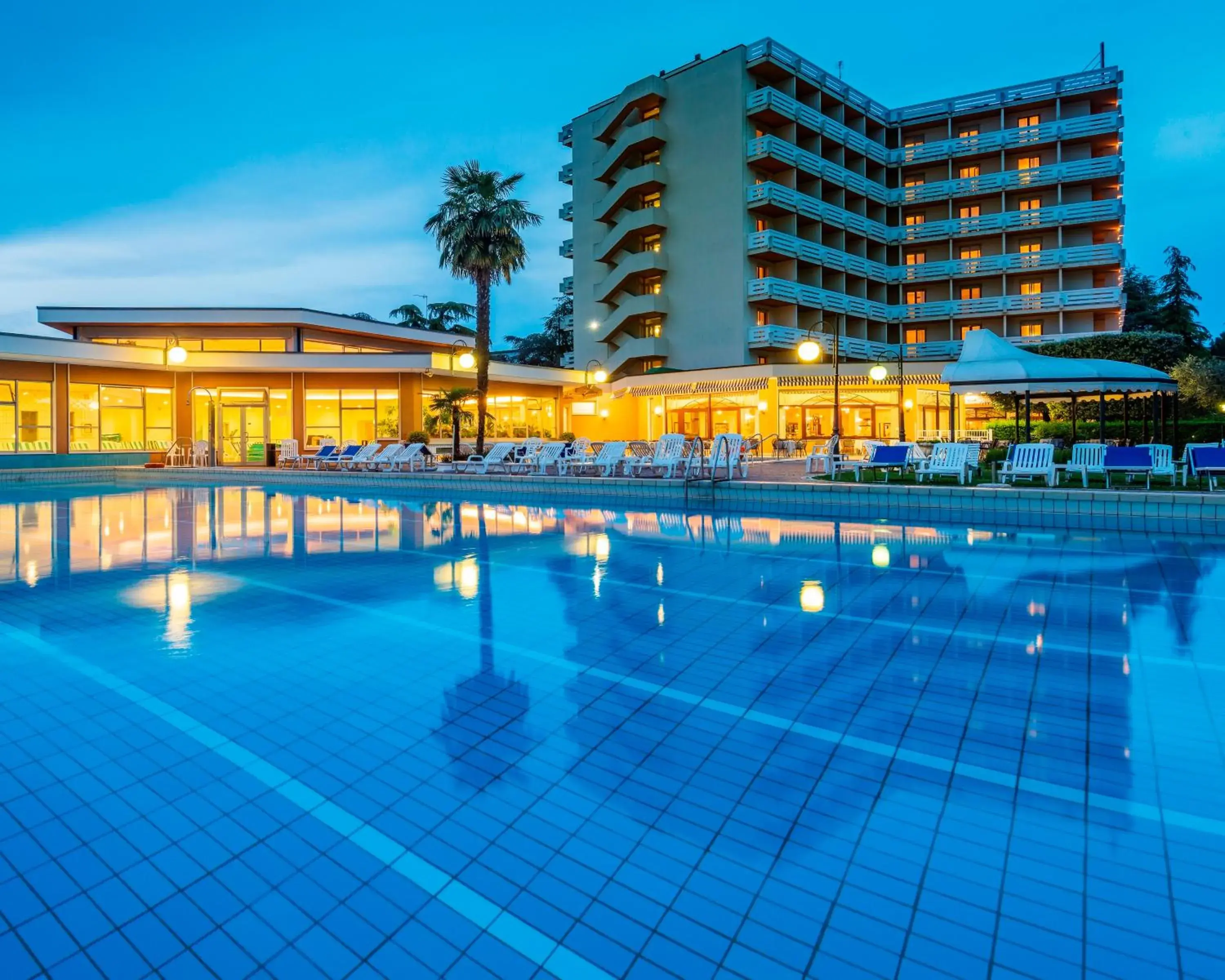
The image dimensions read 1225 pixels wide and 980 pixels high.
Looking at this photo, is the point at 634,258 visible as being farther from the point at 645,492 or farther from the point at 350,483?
the point at 645,492

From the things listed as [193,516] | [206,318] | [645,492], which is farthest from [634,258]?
[193,516]

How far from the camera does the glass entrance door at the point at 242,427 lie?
2777cm

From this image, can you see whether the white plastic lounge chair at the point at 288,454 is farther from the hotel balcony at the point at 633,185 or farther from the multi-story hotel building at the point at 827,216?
the hotel balcony at the point at 633,185

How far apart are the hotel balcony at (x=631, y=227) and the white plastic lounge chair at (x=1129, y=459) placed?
27.2 m

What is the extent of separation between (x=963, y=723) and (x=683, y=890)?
1.87 m

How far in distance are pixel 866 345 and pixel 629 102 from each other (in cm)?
1649

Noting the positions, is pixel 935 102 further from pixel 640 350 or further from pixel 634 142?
pixel 640 350

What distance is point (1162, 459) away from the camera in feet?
39.7

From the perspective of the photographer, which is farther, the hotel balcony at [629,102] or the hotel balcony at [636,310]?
the hotel balcony at [629,102]

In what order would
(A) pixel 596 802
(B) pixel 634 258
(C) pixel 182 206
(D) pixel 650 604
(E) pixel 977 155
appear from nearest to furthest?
(A) pixel 596 802 → (D) pixel 650 604 → (B) pixel 634 258 → (E) pixel 977 155 → (C) pixel 182 206

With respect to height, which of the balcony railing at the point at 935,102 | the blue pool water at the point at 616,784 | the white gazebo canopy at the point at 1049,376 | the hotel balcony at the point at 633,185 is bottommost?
the blue pool water at the point at 616,784

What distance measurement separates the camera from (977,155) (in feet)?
127

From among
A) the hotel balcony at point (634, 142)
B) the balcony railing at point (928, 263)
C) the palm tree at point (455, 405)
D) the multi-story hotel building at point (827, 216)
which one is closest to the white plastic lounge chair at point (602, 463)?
the palm tree at point (455, 405)

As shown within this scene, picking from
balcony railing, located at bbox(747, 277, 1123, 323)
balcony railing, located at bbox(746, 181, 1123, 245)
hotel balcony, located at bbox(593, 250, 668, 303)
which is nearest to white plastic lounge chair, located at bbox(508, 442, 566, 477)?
balcony railing, located at bbox(747, 277, 1123, 323)
